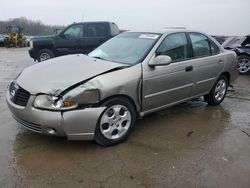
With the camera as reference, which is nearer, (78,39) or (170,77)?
(170,77)

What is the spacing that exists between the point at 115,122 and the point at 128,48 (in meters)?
1.35

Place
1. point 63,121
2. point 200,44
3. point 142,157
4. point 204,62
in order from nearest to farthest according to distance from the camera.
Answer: point 63,121 → point 142,157 → point 204,62 → point 200,44

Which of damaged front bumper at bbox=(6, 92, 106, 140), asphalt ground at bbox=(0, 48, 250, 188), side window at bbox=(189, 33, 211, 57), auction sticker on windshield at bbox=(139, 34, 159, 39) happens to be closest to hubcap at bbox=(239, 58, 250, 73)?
side window at bbox=(189, 33, 211, 57)

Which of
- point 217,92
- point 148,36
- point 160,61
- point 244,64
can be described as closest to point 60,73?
point 160,61

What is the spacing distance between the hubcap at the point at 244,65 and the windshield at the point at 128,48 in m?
6.62

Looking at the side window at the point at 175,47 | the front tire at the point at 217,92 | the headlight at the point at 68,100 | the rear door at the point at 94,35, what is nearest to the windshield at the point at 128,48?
the side window at the point at 175,47

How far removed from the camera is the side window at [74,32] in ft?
38.7

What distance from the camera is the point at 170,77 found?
4.62m

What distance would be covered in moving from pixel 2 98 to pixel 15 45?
2456 centimetres

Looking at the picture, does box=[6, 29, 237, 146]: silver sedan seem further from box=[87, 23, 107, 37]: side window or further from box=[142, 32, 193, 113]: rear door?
box=[87, 23, 107, 37]: side window

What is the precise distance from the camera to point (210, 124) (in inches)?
196

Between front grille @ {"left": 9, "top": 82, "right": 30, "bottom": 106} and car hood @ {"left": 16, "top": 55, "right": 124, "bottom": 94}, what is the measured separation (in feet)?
0.17

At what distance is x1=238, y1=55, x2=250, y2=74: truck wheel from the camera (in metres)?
10.4

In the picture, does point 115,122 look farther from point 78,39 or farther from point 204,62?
point 78,39
